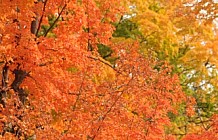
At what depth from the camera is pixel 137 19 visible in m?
14.9

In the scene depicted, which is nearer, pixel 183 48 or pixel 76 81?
pixel 76 81

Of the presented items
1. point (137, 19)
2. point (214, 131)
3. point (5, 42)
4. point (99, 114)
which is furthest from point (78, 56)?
point (137, 19)

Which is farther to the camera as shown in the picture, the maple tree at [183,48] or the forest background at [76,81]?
the maple tree at [183,48]

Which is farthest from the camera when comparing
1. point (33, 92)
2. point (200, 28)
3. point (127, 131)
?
point (200, 28)

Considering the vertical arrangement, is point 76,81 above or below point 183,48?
below

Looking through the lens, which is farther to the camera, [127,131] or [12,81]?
[12,81]

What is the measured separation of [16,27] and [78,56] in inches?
53.3

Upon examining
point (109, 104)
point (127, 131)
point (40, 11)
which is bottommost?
point (127, 131)

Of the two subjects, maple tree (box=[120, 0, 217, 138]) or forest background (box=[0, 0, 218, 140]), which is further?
maple tree (box=[120, 0, 217, 138])

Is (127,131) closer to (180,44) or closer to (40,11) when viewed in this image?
(40,11)

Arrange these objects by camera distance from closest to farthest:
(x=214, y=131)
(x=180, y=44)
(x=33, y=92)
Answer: (x=214, y=131) < (x=33, y=92) < (x=180, y=44)

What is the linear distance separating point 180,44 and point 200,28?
139 cm

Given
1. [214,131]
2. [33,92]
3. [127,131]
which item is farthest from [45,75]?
[214,131]

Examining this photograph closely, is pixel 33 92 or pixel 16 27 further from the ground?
pixel 16 27
